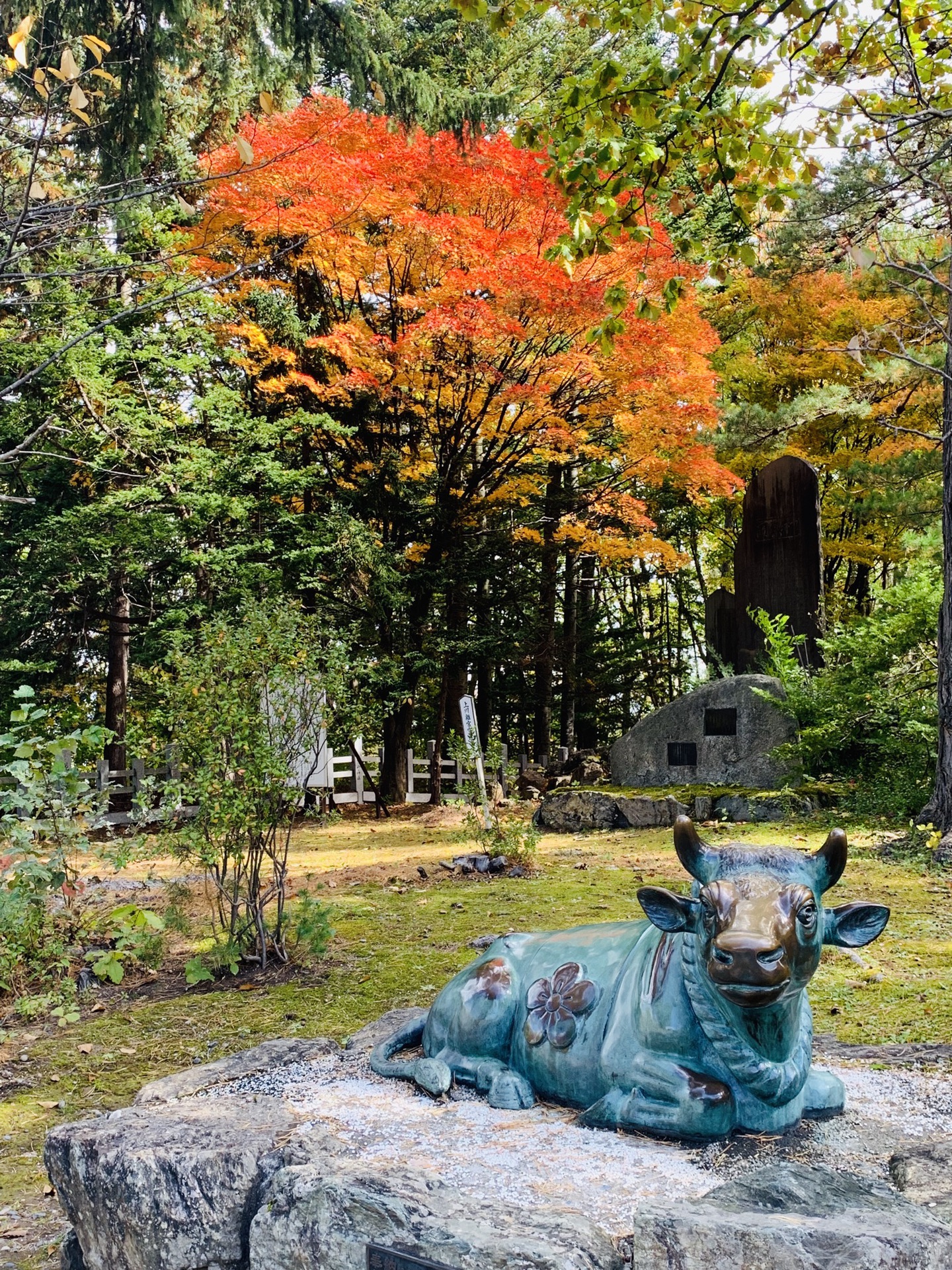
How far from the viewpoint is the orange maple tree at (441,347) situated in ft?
42.4

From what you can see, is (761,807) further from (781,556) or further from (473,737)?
(781,556)

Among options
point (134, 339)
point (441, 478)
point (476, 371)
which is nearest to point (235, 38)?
point (134, 339)

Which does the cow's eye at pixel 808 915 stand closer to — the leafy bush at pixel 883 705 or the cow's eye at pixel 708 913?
the cow's eye at pixel 708 913

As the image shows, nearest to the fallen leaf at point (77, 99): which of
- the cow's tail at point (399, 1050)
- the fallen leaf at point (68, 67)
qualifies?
the fallen leaf at point (68, 67)

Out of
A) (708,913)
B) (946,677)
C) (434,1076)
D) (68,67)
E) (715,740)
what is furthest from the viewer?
(715,740)

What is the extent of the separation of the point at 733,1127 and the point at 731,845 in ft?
2.35

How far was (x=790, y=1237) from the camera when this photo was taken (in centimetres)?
199

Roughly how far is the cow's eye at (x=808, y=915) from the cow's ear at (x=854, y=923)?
7.1 inches

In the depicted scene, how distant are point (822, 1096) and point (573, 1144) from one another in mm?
721

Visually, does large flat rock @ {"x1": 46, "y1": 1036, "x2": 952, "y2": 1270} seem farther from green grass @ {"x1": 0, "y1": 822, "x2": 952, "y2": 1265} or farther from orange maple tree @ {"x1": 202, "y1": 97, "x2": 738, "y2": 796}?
orange maple tree @ {"x1": 202, "y1": 97, "x2": 738, "y2": 796}

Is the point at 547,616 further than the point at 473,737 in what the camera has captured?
Yes

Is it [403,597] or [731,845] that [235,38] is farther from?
[731,845]

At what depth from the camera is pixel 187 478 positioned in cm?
1367

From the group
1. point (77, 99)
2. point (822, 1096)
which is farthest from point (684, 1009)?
point (77, 99)
